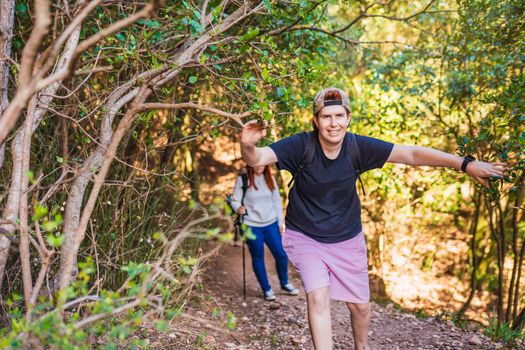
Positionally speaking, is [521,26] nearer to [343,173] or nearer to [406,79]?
[343,173]

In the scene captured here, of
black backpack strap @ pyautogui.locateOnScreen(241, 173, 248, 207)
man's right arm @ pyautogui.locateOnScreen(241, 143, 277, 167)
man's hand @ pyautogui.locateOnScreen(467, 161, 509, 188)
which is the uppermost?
man's right arm @ pyautogui.locateOnScreen(241, 143, 277, 167)

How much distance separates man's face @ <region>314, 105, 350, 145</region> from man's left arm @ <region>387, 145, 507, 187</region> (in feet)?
1.42

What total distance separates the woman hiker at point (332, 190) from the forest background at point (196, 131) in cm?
34

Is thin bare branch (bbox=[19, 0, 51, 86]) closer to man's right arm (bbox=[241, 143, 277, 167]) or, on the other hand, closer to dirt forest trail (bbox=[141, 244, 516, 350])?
man's right arm (bbox=[241, 143, 277, 167])

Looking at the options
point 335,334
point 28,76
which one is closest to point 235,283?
point 335,334

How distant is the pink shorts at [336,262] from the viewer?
3.70m

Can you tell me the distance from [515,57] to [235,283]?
4.40m

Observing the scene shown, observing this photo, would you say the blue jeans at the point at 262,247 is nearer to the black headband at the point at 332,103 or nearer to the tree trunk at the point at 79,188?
the tree trunk at the point at 79,188

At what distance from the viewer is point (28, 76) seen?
1.96 metres

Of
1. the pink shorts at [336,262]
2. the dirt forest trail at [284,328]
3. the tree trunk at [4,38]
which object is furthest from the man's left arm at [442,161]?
the tree trunk at [4,38]

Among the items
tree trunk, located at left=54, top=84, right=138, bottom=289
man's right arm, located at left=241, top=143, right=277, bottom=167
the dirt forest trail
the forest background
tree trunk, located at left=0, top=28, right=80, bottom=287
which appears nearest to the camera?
the forest background

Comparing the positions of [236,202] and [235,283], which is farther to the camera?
[235,283]

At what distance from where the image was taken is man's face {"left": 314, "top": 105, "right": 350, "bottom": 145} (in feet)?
11.9

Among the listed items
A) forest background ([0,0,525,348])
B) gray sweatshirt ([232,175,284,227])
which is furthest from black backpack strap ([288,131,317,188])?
gray sweatshirt ([232,175,284,227])
